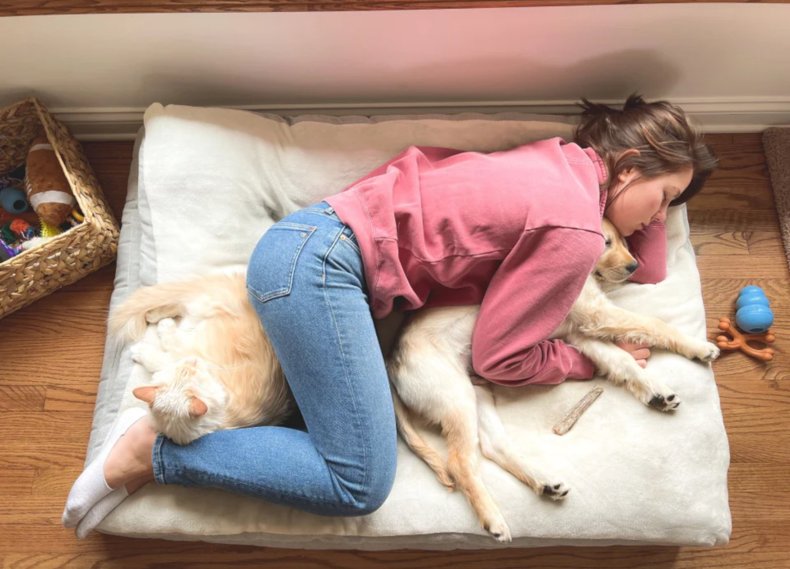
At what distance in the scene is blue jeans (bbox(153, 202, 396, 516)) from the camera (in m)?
1.57

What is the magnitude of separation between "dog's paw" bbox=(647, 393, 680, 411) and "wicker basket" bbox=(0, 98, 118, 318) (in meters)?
1.64

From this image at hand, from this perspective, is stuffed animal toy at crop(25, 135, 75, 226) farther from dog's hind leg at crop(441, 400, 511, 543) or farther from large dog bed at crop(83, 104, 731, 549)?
dog's hind leg at crop(441, 400, 511, 543)

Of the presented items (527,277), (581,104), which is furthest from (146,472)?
(581,104)

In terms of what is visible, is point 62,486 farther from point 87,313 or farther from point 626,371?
point 626,371

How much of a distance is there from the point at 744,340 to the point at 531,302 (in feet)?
2.99

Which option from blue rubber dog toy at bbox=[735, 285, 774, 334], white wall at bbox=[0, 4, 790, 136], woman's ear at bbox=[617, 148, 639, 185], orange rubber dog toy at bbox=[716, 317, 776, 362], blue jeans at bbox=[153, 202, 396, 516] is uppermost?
white wall at bbox=[0, 4, 790, 136]

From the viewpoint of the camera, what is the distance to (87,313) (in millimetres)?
2168

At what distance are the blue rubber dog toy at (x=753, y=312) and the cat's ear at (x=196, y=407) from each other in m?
1.60

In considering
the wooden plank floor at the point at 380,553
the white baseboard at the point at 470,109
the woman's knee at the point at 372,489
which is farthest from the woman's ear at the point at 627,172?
the woman's knee at the point at 372,489

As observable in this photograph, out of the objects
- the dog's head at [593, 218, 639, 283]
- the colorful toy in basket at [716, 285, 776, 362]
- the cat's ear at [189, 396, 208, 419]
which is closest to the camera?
the cat's ear at [189, 396, 208, 419]

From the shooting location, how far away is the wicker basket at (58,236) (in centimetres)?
196

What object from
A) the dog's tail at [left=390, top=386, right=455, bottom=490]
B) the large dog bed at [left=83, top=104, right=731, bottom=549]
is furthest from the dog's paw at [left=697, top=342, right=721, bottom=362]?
the dog's tail at [left=390, top=386, right=455, bottom=490]

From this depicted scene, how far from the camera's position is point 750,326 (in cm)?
207

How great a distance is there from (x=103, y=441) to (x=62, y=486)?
300 millimetres
